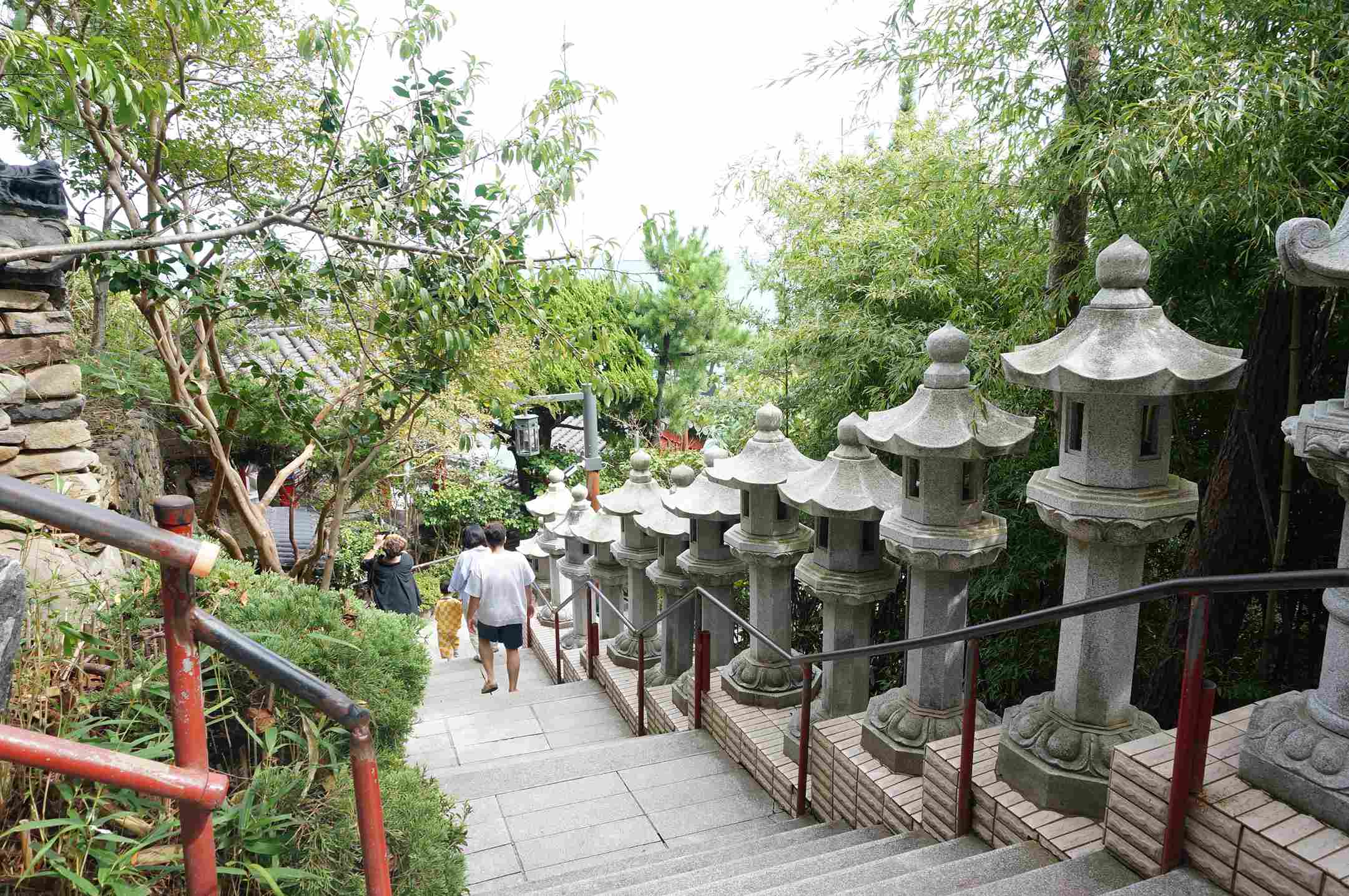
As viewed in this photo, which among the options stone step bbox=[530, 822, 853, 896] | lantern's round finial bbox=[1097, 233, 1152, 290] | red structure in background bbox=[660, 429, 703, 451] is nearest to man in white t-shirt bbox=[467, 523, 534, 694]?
stone step bbox=[530, 822, 853, 896]

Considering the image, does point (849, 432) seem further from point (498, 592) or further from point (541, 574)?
point (541, 574)

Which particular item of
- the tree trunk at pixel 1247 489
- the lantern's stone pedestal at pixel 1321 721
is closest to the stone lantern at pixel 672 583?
the tree trunk at pixel 1247 489

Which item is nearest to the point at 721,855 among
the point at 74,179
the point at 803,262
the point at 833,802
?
the point at 833,802

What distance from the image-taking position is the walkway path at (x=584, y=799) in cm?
365

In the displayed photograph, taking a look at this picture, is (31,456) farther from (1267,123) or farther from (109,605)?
(1267,123)

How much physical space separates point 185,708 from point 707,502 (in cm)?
367

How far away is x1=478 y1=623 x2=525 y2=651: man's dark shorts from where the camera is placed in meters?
6.60

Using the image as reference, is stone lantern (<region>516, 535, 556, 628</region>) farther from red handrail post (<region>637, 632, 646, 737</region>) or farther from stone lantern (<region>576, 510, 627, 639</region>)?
red handrail post (<region>637, 632, 646, 737</region>)

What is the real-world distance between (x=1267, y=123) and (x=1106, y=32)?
93cm

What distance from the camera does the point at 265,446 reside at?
38.8ft

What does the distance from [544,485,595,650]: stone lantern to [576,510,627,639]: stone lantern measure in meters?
0.14

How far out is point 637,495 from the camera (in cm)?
611

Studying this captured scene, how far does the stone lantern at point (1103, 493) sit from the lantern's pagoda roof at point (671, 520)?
9.01 feet

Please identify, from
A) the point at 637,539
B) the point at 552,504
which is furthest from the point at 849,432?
the point at 552,504
